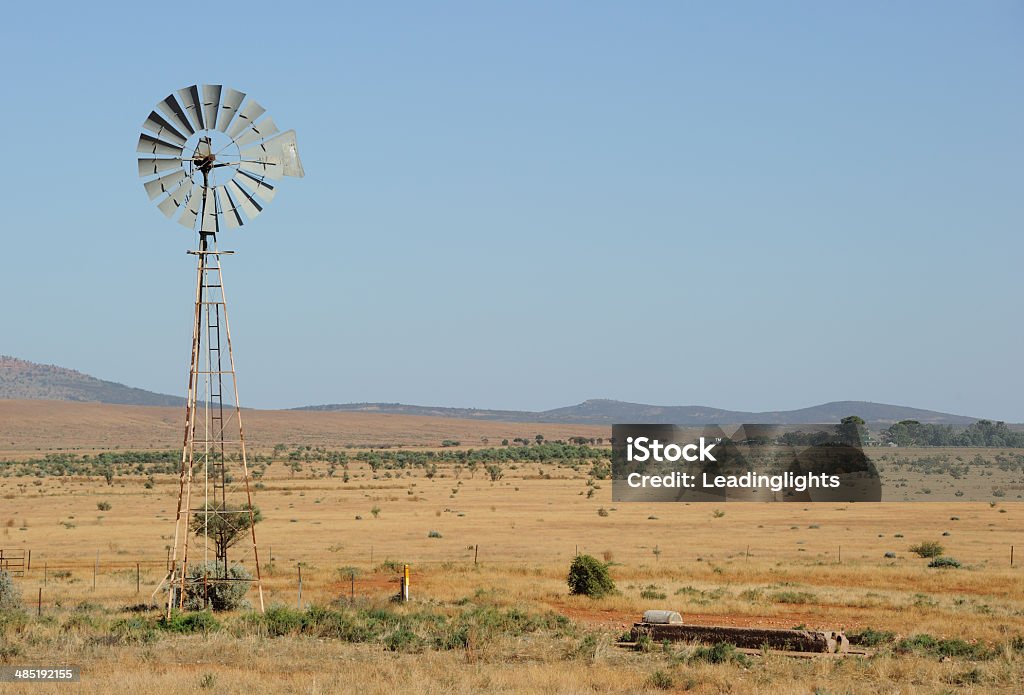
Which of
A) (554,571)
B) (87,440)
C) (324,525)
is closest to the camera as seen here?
(554,571)

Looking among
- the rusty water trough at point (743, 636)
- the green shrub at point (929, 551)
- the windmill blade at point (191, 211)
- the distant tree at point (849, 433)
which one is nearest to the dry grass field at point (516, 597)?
the rusty water trough at point (743, 636)

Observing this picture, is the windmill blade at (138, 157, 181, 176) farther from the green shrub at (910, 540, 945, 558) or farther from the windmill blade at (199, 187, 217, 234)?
the green shrub at (910, 540, 945, 558)

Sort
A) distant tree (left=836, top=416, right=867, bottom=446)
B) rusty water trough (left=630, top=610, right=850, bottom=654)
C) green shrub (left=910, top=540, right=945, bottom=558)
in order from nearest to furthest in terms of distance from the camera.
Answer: rusty water trough (left=630, top=610, right=850, bottom=654) → green shrub (left=910, top=540, right=945, bottom=558) → distant tree (left=836, top=416, right=867, bottom=446)

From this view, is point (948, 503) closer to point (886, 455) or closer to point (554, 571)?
point (554, 571)

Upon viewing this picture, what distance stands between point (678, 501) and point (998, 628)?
2263 inches

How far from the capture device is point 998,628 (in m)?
27.5

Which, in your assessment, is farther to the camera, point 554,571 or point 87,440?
point 87,440

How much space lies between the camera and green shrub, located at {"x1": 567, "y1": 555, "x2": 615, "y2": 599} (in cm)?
3338

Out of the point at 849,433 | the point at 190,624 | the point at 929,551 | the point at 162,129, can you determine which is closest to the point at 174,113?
the point at 162,129

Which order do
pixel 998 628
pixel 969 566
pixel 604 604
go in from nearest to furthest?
pixel 998 628 → pixel 604 604 → pixel 969 566

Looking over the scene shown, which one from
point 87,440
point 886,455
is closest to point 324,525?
point 886,455

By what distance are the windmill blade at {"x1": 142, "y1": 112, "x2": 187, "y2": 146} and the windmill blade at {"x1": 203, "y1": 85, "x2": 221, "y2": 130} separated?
0.73m

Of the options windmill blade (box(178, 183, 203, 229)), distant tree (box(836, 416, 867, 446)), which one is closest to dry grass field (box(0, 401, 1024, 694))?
windmill blade (box(178, 183, 203, 229))

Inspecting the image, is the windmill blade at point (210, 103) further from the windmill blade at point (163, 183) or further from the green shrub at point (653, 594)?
the green shrub at point (653, 594)
